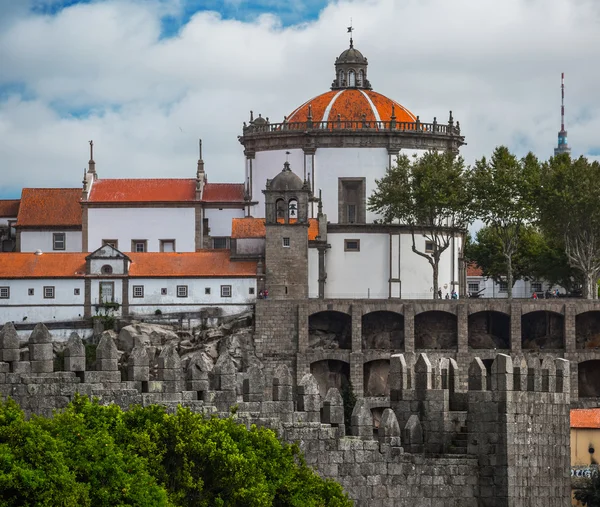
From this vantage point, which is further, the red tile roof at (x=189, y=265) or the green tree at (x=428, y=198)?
the green tree at (x=428, y=198)

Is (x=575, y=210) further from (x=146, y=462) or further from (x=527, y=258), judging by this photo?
(x=146, y=462)

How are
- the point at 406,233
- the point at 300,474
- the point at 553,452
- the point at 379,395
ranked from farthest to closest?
the point at 406,233 → the point at 379,395 → the point at 553,452 → the point at 300,474

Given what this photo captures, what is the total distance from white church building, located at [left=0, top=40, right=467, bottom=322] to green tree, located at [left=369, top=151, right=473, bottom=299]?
2.74 feet

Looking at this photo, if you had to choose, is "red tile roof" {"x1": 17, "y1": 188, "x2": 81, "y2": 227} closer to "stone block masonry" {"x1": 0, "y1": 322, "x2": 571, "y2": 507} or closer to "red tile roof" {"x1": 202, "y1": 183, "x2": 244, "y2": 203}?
"red tile roof" {"x1": 202, "y1": 183, "x2": 244, "y2": 203}

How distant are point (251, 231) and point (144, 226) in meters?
8.94

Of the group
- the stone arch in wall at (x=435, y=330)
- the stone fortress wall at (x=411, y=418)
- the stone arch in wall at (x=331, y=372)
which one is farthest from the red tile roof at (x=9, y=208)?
the stone fortress wall at (x=411, y=418)

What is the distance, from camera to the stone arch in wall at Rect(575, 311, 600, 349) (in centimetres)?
11500

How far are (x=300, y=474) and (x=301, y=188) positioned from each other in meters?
66.7

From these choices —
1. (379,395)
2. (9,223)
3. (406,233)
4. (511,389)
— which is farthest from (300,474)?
(9,223)

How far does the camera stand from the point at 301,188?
114 metres

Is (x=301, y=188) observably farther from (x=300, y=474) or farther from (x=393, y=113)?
(x=300, y=474)

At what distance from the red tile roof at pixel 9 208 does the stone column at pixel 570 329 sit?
35.1 meters

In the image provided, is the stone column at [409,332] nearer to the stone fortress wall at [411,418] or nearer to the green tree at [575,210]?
the green tree at [575,210]

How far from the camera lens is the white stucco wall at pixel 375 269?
117688mm
